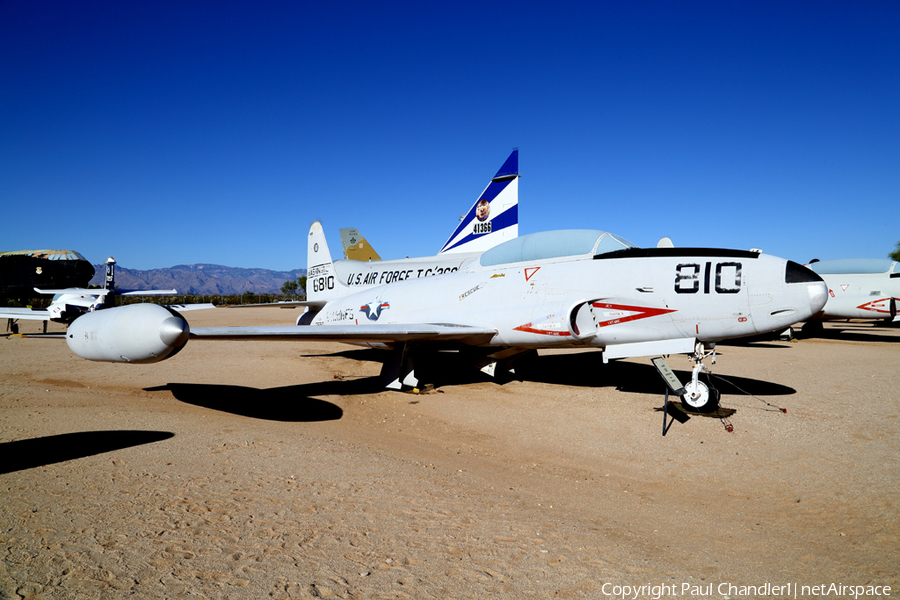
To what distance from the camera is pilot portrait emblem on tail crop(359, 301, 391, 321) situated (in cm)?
1093

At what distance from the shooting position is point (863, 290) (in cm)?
2144

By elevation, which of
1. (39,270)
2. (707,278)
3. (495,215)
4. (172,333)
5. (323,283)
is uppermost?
(495,215)

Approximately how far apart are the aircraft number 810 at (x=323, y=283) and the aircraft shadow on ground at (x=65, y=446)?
418 inches

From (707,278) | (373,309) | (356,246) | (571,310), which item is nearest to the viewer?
(707,278)

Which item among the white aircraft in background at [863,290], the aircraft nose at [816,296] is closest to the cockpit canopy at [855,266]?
the white aircraft in background at [863,290]

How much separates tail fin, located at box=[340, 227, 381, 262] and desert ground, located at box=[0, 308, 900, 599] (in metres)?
13.7

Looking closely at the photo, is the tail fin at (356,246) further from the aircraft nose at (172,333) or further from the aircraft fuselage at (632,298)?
the aircraft nose at (172,333)

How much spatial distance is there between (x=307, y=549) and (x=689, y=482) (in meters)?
3.72

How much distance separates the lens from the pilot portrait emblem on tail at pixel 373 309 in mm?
10930

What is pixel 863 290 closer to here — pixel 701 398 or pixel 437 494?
pixel 701 398

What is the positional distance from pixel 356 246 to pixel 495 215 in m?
8.30

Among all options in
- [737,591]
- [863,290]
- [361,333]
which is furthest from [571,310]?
[863,290]

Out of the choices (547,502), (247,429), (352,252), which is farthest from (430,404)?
(352,252)

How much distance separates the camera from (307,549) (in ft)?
10.5
